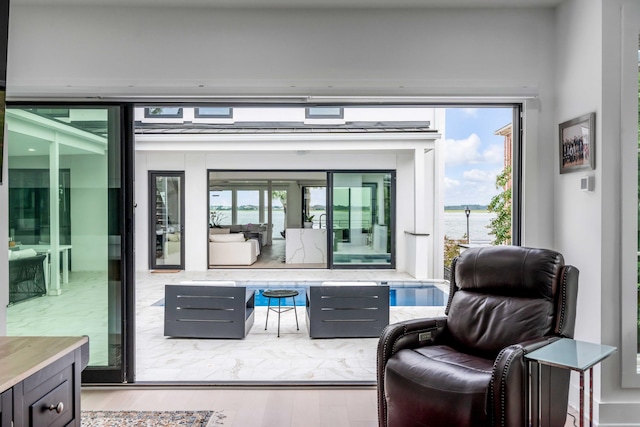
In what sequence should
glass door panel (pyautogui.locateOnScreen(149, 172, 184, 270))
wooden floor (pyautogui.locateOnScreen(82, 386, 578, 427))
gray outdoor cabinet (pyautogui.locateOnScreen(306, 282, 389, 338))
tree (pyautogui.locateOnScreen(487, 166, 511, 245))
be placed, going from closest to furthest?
wooden floor (pyautogui.locateOnScreen(82, 386, 578, 427)) → gray outdoor cabinet (pyautogui.locateOnScreen(306, 282, 389, 338)) → tree (pyautogui.locateOnScreen(487, 166, 511, 245)) → glass door panel (pyautogui.locateOnScreen(149, 172, 184, 270))

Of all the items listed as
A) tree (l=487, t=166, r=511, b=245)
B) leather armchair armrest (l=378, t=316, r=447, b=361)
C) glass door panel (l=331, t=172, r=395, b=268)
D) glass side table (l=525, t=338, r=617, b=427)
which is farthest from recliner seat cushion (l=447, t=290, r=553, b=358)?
glass door panel (l=331, t=172, r=395, b=268)

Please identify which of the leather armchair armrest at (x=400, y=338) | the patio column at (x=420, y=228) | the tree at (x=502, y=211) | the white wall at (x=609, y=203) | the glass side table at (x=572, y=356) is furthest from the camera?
the patio column at (x=420, y=228)

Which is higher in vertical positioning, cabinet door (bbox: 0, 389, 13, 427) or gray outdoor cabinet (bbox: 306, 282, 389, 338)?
cabinet door (bbox: 0, 389, 13, 427)

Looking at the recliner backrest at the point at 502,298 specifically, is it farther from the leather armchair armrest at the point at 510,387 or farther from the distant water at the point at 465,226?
the distant water at the point at 465,226

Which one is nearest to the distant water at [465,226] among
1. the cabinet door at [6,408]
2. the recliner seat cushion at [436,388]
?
the recliner seat cushion at [436,388]

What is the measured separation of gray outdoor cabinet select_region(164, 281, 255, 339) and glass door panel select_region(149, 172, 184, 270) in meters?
4.51

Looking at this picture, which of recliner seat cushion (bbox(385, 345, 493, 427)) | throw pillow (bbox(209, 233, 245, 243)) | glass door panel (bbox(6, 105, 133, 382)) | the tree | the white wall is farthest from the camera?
throw pillow (bbox(209, 233, 245, 243))

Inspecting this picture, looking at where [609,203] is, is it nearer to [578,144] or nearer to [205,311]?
[578,144]

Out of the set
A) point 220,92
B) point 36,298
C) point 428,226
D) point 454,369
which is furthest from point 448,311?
point 428,226

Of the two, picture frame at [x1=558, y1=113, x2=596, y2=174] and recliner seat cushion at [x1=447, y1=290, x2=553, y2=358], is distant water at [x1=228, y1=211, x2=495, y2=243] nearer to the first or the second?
picture frame at [x1=558, y1=113, x2=596, y2=174]

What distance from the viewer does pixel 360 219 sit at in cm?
833

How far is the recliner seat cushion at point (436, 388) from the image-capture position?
1.84 meters

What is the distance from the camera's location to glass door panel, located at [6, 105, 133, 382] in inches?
119

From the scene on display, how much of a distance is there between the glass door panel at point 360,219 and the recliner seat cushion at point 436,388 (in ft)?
19.7
